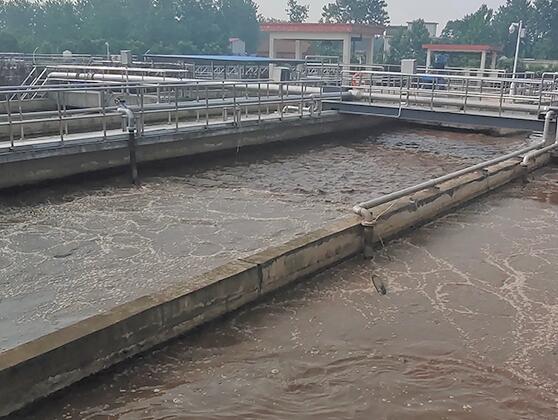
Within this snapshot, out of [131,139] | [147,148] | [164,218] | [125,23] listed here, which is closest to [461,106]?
[147,148]

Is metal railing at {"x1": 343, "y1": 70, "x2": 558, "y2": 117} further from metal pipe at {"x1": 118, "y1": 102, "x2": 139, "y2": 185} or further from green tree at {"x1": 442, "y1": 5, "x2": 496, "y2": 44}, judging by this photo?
green tree at {"x1": 442, "y1": 5, "x2": 496, "y2": 44}

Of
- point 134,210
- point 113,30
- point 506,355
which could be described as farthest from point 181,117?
point 113,30

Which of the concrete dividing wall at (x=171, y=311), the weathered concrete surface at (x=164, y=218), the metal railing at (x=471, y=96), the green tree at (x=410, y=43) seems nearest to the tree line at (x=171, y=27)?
the green tree at (x=410, y=43)

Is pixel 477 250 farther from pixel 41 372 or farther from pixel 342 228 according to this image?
pixel 41 372

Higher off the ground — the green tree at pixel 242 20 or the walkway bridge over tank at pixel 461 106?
the green tree at pixel 242 20

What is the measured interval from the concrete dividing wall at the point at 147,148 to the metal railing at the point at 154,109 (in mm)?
201

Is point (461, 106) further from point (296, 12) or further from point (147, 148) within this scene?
point (296, 12)

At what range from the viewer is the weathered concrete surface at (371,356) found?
206 inches

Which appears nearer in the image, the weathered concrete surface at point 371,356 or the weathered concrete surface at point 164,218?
the weathered concrete surface at point 371,356

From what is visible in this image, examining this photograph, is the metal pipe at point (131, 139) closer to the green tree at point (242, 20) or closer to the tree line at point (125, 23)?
the tree line at point (125, 23)

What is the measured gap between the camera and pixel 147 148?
13.8 m

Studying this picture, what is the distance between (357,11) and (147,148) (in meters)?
82.3

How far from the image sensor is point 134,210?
1120cm

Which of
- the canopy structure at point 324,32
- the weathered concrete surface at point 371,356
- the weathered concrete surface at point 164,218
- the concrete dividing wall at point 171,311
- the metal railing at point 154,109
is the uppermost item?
the canopy structure at point 324,32
